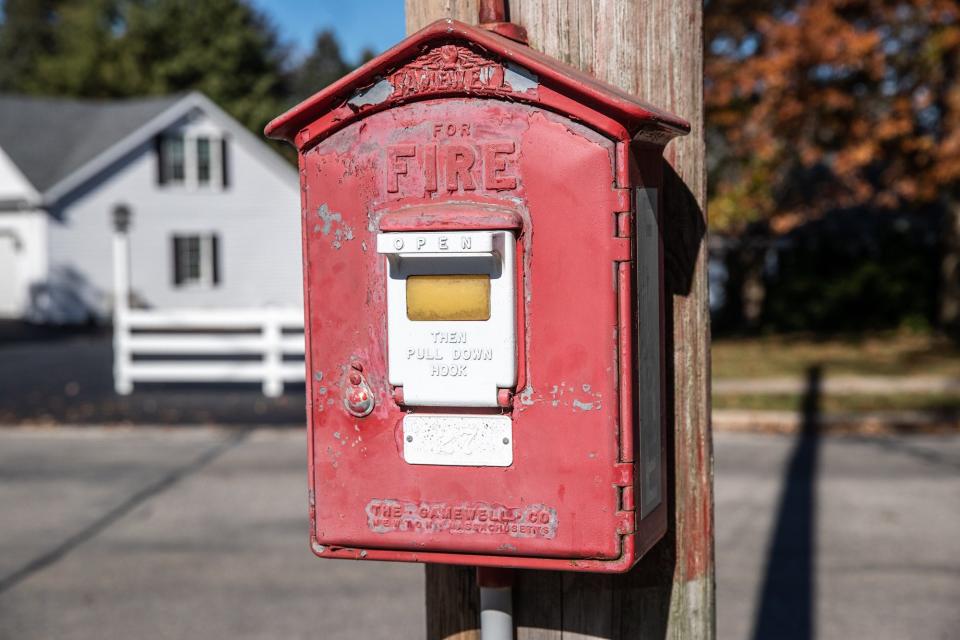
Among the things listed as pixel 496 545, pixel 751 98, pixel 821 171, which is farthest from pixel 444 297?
pixel 821 171

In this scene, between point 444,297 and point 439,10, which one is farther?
point 439,10

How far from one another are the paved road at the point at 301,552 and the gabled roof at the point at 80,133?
791 inches

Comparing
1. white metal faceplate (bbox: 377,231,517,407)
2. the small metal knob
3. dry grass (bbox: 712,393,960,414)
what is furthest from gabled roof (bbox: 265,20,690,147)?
dry grass (bbox: 712,393,960,414)

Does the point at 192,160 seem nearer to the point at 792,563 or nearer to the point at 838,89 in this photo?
the point at 838,89

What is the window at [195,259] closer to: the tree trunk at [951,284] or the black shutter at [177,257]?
the black shutter at [177,257]

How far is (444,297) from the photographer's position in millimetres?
1855

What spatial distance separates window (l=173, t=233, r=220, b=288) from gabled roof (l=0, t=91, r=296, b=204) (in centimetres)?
265

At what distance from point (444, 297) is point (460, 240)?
0.11 meters

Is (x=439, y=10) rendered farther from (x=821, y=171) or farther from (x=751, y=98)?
(x=821, y=171)

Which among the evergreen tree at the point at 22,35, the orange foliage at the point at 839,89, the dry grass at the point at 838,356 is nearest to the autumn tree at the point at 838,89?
the orange foliage at the point at 839,89

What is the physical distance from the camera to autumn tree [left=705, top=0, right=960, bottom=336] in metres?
16.1

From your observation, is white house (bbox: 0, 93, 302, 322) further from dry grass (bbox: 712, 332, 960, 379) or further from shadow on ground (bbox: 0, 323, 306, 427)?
dry grass (bbox: 712, 332, 960, 379)

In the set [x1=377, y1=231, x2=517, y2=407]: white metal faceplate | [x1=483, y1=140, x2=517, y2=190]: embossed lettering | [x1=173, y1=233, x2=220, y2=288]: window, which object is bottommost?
[x1=377, y1=231, x2=517, y2=407]: white metal faceplate

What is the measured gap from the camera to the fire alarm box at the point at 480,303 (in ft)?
5.89
